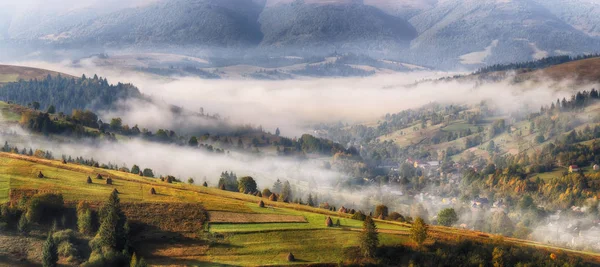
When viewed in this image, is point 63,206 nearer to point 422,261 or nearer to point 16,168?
point 16,168

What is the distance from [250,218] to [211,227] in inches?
357

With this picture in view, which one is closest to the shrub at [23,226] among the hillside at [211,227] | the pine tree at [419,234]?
the hillside at [211,227]

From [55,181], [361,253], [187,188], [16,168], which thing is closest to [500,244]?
[361,253]

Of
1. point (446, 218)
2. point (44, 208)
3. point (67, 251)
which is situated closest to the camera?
point (67, 251)

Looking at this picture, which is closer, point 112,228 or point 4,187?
point 112,228

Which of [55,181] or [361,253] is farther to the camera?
[55,181]

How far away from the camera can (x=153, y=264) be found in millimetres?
90188

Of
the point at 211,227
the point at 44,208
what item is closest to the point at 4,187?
the point at 44,208

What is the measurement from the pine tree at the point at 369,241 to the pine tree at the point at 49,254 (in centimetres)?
4922

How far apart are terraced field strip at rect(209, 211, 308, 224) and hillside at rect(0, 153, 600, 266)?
7.2 inches

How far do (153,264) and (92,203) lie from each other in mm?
21013

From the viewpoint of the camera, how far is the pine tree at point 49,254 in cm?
8643

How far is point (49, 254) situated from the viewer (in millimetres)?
87000

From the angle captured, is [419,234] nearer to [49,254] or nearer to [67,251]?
[67,251]
